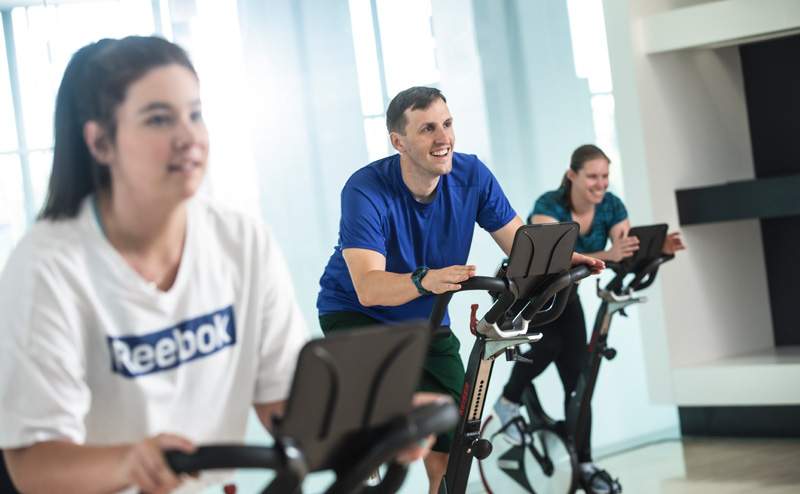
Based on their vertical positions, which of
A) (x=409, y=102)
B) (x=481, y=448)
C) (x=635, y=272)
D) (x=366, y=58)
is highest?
(x=366, y=58)

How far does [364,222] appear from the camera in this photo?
241 cm

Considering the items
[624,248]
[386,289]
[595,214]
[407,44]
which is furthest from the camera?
[407,44]

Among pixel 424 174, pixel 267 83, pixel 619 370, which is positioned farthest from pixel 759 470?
pixel 267 83

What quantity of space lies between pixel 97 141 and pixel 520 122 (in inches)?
136

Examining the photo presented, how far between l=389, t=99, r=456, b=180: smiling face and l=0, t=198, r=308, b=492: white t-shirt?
1.32 meters

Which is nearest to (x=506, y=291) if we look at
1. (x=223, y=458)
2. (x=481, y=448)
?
(x=481, y=448)

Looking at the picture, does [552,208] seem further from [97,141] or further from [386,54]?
[97,141]

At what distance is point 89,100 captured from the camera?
106 cm

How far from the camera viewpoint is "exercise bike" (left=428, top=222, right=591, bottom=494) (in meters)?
2.17

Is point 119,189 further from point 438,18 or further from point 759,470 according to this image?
point 759,470

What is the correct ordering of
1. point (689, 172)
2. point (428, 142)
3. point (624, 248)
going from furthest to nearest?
point (689, 172) < point (624, 248) < point (428, 142)

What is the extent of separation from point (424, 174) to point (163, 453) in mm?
1660

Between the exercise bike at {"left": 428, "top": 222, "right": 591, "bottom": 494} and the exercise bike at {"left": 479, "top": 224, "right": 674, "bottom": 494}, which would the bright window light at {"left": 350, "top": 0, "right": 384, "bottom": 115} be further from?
the exercise bike at {"left": 428, "top": 222, "right": 591, "bottom": 494}

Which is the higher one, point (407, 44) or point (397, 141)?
point (407, 44)
